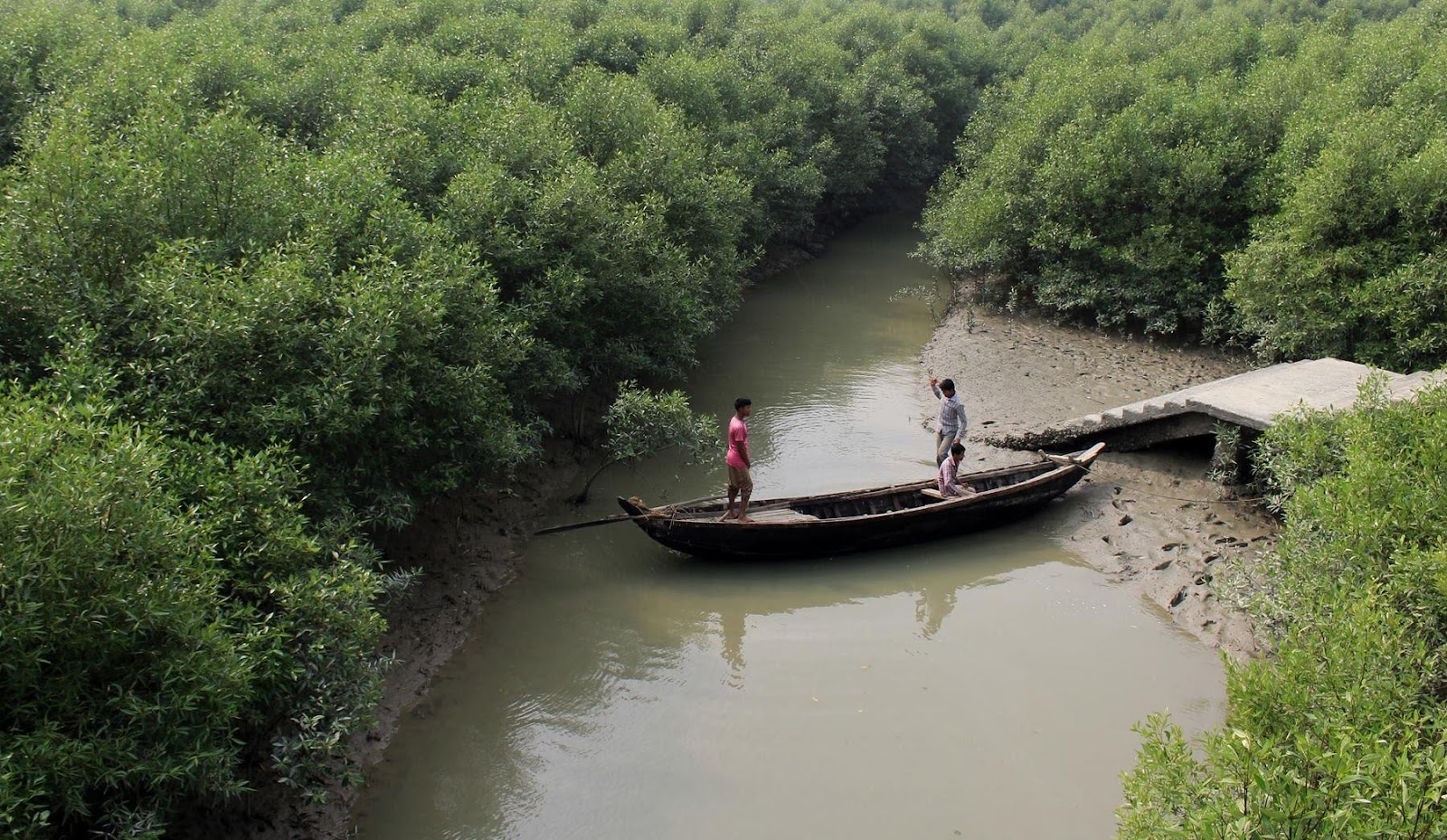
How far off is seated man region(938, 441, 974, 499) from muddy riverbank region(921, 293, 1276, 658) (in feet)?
5.80

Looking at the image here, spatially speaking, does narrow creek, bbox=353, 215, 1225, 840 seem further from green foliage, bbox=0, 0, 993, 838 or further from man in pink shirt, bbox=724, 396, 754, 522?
green foliage, bbox=0, 0, 993, 838

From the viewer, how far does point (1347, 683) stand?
20.4ft

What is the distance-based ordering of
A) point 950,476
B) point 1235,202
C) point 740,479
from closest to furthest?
1. point 740,479
2. point 950,476
3. point 1235,202

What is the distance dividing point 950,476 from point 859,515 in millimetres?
1442

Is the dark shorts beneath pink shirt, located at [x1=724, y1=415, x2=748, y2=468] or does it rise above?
beneath

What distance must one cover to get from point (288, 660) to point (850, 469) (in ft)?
31.9

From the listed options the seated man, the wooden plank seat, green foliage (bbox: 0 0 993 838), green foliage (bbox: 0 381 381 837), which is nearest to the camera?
green foliage (bbox: 0 381 381 837)

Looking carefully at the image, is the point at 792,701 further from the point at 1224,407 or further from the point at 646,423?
the point at 1224,407

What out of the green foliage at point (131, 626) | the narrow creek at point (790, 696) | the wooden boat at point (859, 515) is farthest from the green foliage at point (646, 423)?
the green foliage at point (131, 626)

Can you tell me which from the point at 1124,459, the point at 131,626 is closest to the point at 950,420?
the point at 1124,459

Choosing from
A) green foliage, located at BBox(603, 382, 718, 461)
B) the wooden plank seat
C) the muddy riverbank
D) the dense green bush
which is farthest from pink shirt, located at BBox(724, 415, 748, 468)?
the dense green bush

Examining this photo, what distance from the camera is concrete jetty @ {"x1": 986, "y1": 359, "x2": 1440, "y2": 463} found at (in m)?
13.1

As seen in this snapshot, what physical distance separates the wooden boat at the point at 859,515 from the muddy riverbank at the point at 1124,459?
79cm

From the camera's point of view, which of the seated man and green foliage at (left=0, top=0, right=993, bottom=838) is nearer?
green foliage at (left=0, top=0, right=993, bottom=838)
